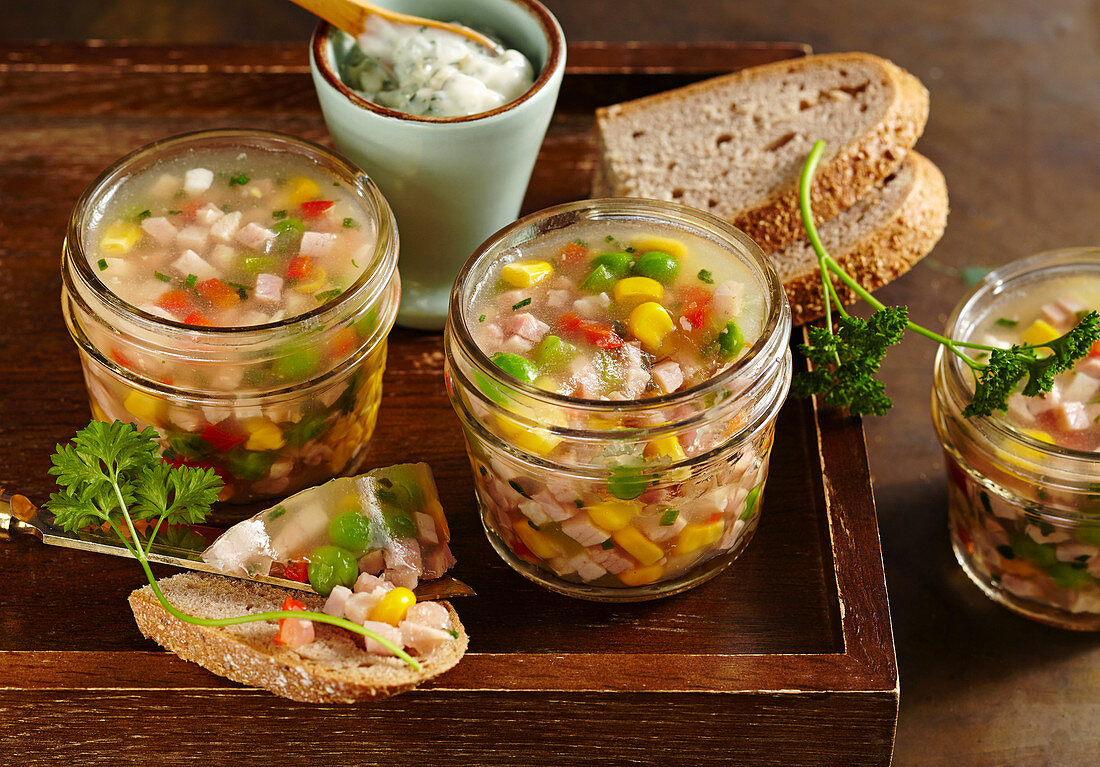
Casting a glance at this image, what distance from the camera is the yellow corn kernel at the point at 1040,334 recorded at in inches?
116

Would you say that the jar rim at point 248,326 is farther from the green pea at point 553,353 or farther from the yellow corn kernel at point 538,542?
the yellow corn kernel at point 538,542

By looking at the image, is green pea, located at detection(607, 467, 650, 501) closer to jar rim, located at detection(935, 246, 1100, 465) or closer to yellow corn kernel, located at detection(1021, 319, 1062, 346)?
jar rim, located at detection(935, 246, 1100, 465)

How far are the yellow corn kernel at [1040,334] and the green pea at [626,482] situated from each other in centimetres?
119

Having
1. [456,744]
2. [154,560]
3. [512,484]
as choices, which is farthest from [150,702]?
[512,484]

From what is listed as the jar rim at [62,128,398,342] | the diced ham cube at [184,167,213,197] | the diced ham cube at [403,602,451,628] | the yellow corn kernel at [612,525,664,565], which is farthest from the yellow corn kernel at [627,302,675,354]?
the diced ham cube at [184,167,213,197]

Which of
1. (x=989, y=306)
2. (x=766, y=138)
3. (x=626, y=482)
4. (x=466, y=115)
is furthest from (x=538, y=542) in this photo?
(x=766, y=138)

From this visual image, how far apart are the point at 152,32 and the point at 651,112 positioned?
2630mm

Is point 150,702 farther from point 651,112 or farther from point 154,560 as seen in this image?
point 651,112

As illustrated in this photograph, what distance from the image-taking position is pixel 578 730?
2.63 meters

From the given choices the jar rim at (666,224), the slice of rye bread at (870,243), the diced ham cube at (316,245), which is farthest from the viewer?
the slice of rye bread at (870,243)

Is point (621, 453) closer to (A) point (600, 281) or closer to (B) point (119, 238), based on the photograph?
(A) point (600, 281)

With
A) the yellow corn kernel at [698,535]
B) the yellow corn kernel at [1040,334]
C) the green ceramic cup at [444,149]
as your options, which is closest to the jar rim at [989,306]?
the yellow corn kernel at [1040,334]

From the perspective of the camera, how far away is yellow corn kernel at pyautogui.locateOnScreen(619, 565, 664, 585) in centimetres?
266

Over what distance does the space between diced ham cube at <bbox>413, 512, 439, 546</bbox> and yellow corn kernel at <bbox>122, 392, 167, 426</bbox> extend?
2.13ft
